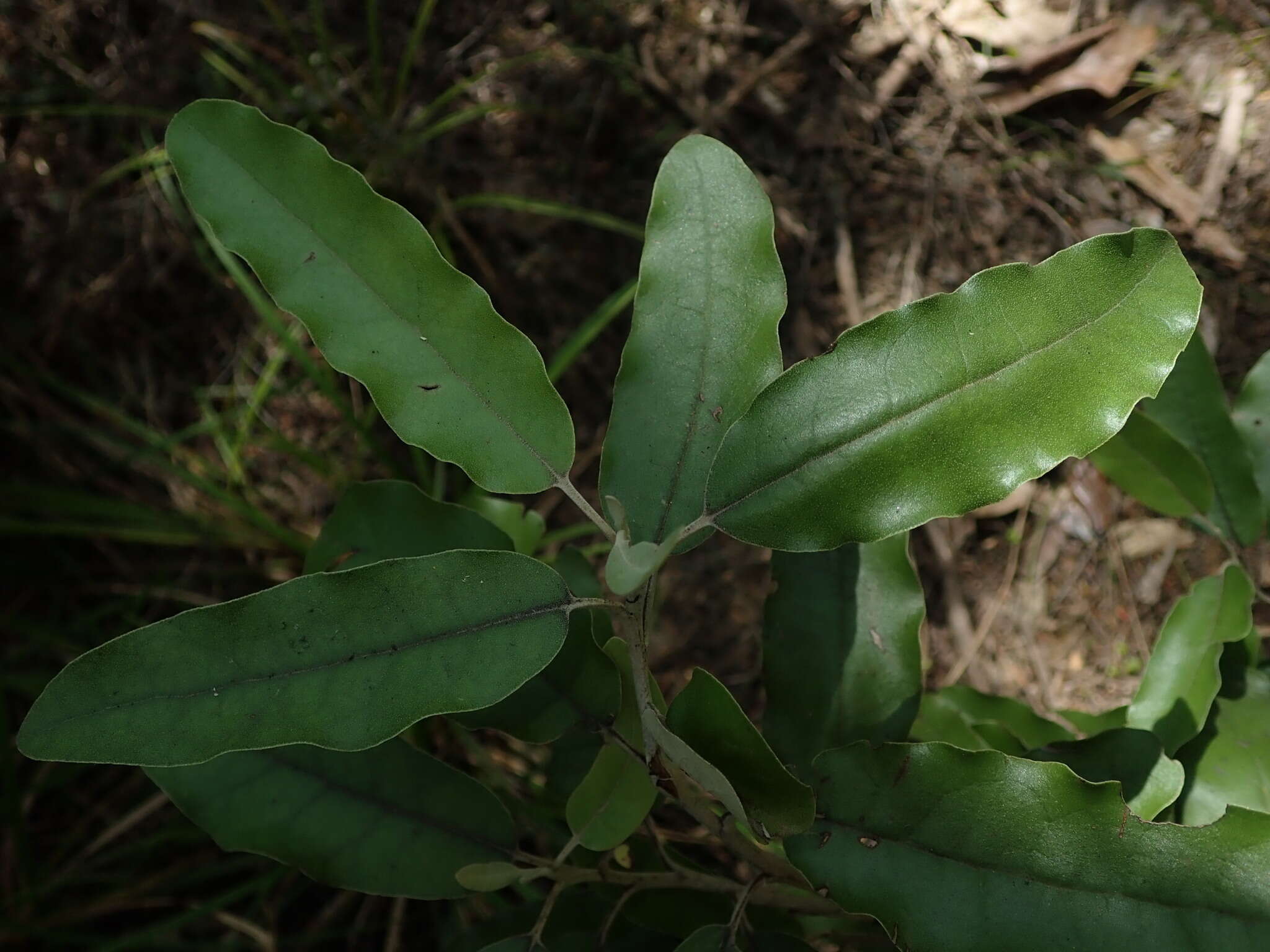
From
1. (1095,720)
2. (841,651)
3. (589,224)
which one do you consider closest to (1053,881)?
(841,651)

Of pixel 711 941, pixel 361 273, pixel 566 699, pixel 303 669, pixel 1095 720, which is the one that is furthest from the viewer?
pixel 1095 720

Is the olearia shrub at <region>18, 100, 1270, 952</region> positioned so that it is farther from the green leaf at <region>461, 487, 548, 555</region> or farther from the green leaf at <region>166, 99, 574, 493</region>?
the green leaf at <region>461, 487, 548, 555</region>

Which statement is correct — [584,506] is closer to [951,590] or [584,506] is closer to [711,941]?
[711,941]

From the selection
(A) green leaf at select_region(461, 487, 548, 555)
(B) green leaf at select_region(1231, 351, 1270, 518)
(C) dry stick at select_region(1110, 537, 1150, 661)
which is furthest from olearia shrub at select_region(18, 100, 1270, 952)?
(C) dry stick at select_region(1110, 537, 1150, 661)

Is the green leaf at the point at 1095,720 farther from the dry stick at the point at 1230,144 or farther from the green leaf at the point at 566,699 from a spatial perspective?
the dry stick at the point at 1230,144

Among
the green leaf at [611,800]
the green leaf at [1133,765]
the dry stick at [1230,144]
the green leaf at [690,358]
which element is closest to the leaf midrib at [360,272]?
the green leaf at [690,358]

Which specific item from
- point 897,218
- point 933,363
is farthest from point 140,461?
point 933,363

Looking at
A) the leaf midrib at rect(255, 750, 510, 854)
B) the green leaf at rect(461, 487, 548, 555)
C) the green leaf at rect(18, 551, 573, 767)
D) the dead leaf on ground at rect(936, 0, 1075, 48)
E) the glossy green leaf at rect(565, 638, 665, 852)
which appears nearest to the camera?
the green leaf at rect(18, 551, 573, 767)
